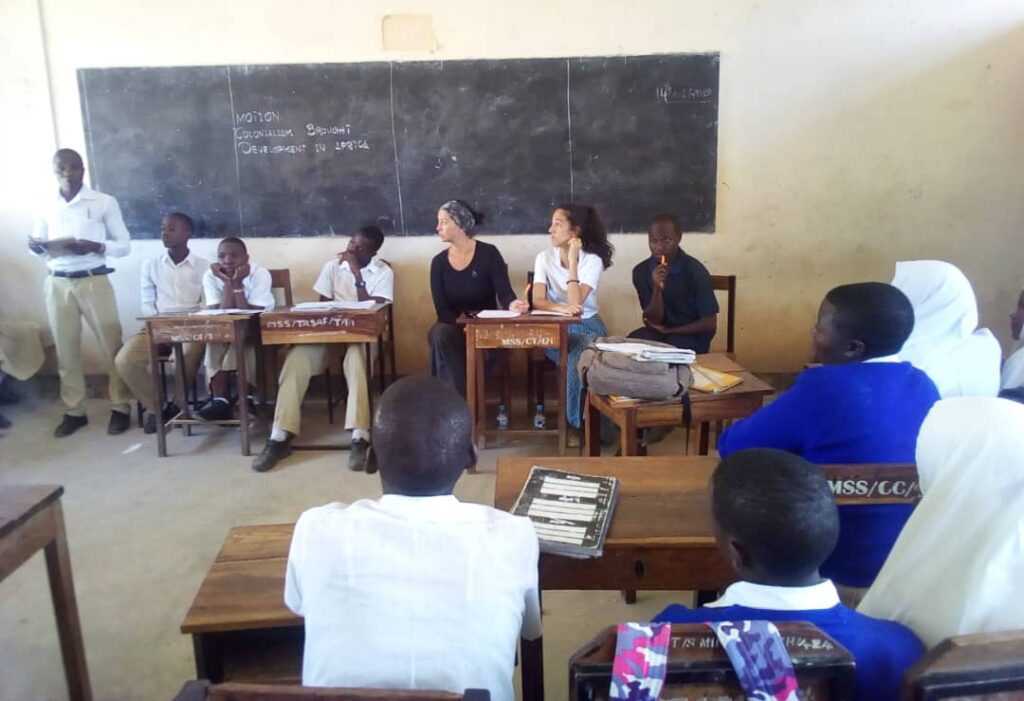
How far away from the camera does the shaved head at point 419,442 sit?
1198 millimetres

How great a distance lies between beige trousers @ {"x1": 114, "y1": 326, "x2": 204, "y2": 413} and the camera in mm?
4324

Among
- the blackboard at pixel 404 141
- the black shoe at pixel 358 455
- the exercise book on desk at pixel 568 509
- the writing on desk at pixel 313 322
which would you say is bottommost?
the black shoe at pixel 358 455

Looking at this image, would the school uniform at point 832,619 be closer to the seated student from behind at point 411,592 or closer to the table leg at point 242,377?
the seated student from behind at point 411,592

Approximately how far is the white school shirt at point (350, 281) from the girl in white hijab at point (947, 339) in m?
2.91

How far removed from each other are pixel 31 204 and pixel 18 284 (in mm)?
540

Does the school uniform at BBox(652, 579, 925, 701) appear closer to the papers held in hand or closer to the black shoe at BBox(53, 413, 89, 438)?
the papers held in hand

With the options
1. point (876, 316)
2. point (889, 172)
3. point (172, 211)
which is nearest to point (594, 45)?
point (889, 172)

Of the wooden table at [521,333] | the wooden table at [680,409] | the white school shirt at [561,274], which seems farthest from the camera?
the white school shirt at [561,274]

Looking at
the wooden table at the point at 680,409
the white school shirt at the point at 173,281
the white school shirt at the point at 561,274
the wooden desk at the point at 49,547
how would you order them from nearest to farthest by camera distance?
the wooden desk at the point at 49,547 < the wooden table at the point at 680,409 < the white school shirt at the point at 561,274 < the white school shirt at the point at 173,281

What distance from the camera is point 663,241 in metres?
4.08

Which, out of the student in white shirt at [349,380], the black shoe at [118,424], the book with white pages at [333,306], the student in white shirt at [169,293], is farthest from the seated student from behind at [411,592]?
the black shoe at [118,424]

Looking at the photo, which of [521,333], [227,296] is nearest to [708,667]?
[521,333]

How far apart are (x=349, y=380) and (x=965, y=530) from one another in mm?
3265

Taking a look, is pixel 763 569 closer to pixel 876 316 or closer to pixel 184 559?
pixel 876 316
